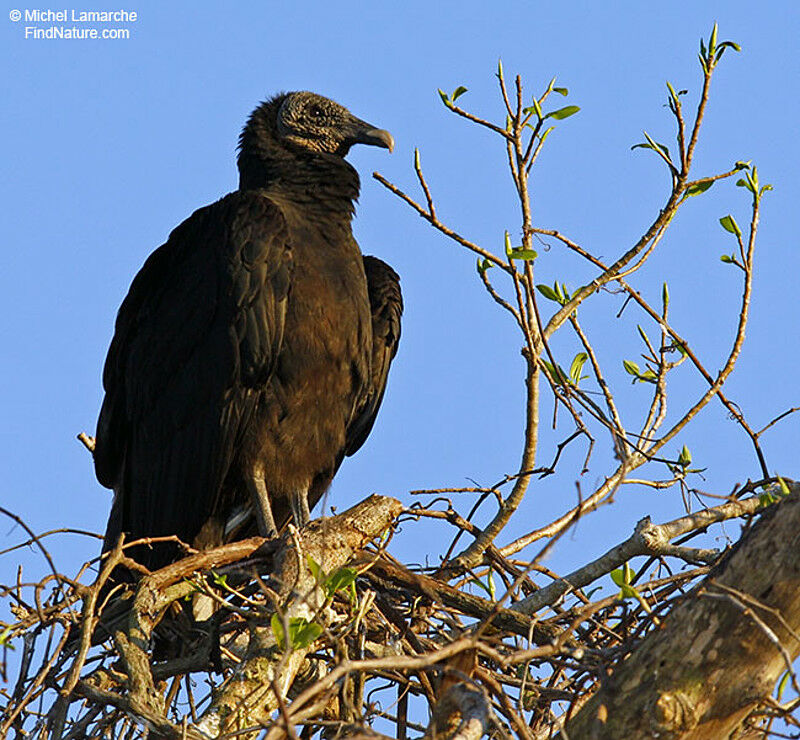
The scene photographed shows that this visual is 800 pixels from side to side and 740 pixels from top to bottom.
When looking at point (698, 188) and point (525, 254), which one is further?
point (698, 188)

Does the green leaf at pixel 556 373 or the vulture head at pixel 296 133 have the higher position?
the vulture head at pixel 296 133

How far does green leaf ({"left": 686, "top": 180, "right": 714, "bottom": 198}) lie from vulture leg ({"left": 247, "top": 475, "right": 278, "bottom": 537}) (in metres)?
1.79

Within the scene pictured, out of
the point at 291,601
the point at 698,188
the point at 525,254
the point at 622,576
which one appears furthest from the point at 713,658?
the point at 698,188

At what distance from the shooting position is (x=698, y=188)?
3342mm

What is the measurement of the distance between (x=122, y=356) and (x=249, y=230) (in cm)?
78

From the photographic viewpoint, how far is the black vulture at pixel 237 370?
4.06 m

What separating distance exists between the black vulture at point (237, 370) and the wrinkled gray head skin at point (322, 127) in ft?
1.17

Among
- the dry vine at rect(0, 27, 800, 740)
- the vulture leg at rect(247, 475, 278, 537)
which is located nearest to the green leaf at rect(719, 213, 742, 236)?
the dry vine at rect(0, 27, 800, 740)

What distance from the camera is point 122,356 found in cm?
448

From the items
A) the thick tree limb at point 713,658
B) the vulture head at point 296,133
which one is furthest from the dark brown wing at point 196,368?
the thick tree limb at point 713,658

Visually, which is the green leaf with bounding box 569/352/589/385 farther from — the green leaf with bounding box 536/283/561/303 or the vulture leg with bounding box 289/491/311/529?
the vulture leg with bounding box 289/491/311/529

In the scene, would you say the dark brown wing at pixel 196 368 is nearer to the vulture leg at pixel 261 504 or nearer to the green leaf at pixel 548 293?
the vulture leg at pixel 261 504

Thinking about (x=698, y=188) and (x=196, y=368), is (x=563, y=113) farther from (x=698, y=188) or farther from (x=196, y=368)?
(x=196, y=368)

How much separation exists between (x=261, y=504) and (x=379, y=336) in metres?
0.86
